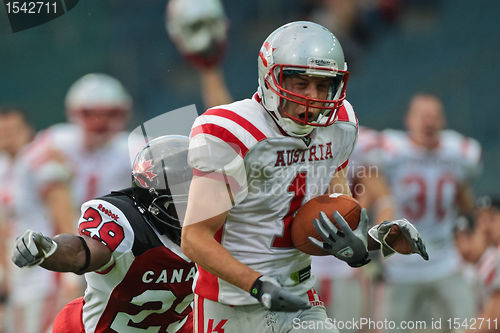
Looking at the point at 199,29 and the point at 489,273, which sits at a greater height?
the point at 199,29

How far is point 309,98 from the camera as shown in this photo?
9.95ft

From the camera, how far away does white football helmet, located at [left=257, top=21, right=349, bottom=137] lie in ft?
10.1

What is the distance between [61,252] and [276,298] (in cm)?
76

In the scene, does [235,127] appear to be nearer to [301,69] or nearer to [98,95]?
[301,69]

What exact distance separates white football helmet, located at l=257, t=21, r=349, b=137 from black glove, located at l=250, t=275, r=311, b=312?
0.57 m

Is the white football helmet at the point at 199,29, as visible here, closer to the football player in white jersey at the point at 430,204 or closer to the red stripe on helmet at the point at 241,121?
the football player in white jersey at the point at 430,204

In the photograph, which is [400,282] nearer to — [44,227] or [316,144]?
[44,227]

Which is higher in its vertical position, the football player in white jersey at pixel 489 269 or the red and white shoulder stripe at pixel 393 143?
the red and white shoulder stripe at pixel 393 143

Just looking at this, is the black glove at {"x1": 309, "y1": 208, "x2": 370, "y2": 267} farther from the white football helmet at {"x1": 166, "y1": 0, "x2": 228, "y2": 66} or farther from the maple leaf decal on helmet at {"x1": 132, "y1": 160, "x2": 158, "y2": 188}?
the white football helmet at {"x1": 166, "y1": 0, "x2": 228, "y2": 66}

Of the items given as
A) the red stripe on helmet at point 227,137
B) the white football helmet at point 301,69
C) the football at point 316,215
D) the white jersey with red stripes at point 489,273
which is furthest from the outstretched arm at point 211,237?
the white jersey with red stripes at point 489,273

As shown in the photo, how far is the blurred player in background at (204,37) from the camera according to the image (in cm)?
750

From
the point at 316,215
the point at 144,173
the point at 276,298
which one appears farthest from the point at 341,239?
the point at 144,173

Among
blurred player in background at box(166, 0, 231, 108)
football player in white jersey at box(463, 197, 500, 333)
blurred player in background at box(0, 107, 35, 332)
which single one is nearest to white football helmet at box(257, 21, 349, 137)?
football player in white jersey at box(463, 197, 500, 333)

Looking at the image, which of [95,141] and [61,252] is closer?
[61,252]
